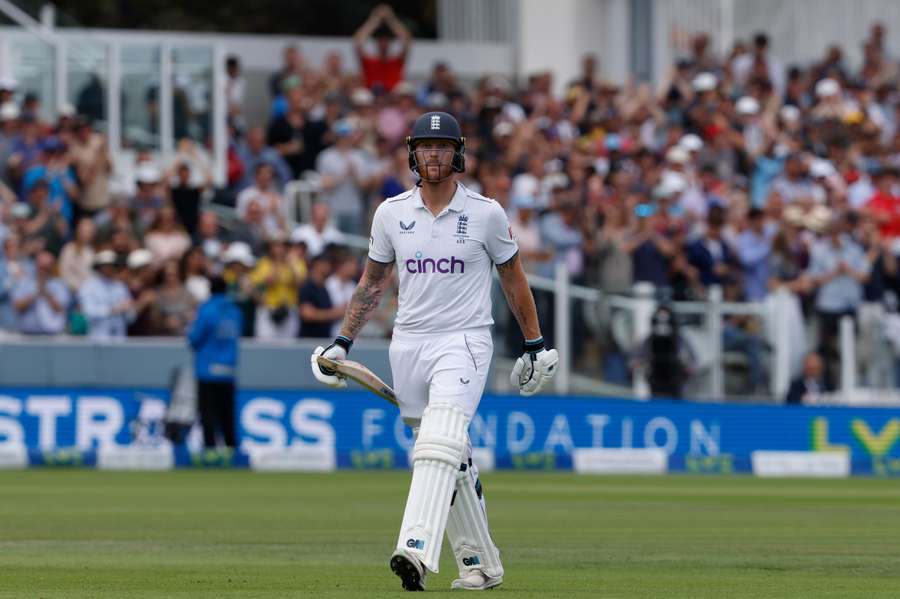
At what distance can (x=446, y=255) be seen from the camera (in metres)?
8.10

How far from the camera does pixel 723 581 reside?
8.25 metres

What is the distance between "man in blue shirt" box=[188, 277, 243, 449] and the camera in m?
18.2

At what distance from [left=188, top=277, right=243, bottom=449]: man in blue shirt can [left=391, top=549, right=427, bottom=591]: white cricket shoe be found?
1086 cm

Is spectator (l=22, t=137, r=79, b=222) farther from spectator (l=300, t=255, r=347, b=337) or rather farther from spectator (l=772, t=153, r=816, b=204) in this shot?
spectator (l=772, t=153, r=816, b=204)

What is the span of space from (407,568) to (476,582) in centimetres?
64

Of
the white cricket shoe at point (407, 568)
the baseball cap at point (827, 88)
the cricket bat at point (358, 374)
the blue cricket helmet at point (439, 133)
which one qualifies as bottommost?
the white cricket shoe at point (407, 568)

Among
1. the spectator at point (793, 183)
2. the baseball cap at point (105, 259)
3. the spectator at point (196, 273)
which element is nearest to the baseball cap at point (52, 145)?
the baseball cap at point (105, 259)

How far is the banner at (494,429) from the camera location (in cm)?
1914

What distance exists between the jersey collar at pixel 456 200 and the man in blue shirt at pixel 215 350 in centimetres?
1019

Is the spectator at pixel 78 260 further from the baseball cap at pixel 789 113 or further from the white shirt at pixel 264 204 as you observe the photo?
the baseball cap at pixel 789 113

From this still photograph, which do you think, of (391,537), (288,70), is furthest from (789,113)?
(391,537)

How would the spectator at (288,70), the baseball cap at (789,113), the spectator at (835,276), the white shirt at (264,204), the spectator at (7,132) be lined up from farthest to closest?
the baseball cap at (789,113) < the spectator at (288,70) < the white shirt at (264,204) < the spectator at (7,132) < the spectator at (835,276)

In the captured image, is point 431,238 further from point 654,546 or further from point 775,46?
point 775,46

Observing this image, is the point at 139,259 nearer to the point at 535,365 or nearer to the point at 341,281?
the point at 341,281
